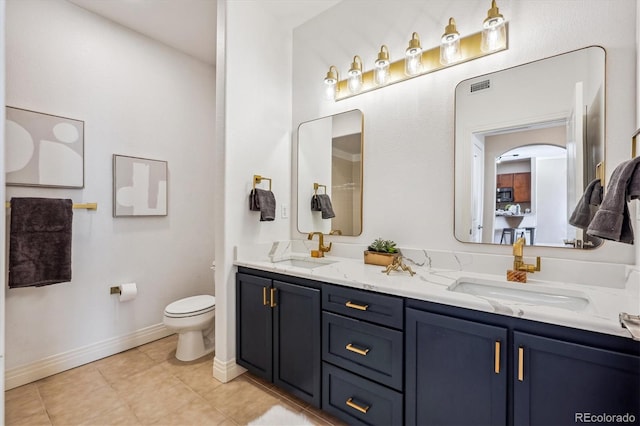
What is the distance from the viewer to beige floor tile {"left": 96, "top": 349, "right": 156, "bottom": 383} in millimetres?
2123

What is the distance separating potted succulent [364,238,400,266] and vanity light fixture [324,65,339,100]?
1206 millimetres

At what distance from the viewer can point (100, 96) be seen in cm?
236

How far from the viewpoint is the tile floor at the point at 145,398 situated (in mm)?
1666

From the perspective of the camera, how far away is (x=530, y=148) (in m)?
1.54

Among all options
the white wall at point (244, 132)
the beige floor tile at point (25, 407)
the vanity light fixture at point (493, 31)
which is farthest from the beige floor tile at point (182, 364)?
the vanity light fixture at point (493, 31)

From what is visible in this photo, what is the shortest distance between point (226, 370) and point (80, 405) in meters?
0.86

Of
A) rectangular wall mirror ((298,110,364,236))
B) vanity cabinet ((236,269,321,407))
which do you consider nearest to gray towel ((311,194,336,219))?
rectangular wall mirror ((298,110,364,236))

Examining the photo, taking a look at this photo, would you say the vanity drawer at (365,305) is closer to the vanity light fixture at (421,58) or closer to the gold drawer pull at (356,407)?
the gold drawer pull at (356,407)

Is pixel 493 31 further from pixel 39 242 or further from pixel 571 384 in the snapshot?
pixel 39 242

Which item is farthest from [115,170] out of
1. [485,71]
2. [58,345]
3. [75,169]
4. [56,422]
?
[485,71]

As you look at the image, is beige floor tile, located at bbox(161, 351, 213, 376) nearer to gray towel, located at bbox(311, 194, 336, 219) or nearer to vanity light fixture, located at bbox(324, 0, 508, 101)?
gray towel, located at bbox(311, 194, 336, 219)

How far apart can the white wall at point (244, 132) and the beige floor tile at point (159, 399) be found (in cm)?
25

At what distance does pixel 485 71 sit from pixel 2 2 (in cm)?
256

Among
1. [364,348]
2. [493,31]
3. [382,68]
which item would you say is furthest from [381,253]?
[493,31]
